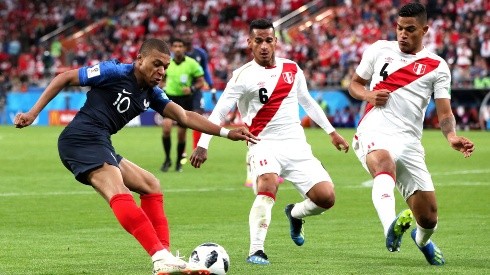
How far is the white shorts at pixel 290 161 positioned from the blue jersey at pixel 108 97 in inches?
66.2

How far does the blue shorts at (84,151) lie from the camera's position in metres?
8.26

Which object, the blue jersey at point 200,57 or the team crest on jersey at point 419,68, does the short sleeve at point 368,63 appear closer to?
the team crest on jersey at point 419,68

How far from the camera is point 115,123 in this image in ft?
28.3

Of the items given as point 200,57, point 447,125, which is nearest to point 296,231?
point 447,125

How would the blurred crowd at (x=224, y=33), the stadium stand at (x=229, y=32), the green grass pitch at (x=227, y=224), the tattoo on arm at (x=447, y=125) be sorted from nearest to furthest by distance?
the green grass pitch at (x=227, y=224) < the tattoo on arm at (x=447, y=125) < the blurred crowd at (x=224, y=33) < the stadium stand at (x=229, y=32)

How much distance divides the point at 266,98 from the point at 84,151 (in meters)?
2.41

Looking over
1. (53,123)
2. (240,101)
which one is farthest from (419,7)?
(53,123)

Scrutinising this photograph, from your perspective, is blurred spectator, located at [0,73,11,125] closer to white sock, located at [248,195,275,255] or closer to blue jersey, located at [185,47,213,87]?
blue jersey, located at [185,47,213,87]

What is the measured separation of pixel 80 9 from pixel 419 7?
43.3 m

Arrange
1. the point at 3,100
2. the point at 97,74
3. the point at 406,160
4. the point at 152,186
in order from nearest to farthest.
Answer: the point at 97,74 < the point at 152,186 < the point at 406,160 < the point at 3,100

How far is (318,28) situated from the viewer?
41375 mm

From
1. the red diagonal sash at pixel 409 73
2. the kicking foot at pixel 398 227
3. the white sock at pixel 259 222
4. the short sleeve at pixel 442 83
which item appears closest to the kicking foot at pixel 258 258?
the white sock at pixel 259 222

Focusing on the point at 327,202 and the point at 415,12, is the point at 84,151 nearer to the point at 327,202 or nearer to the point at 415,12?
the point at 327,202

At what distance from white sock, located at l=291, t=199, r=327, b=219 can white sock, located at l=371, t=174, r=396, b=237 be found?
122 cm
